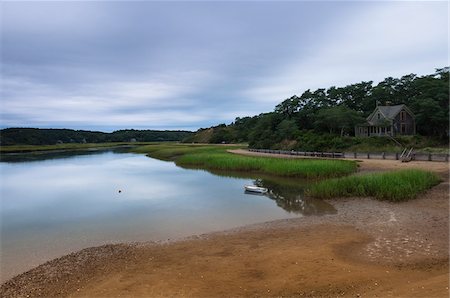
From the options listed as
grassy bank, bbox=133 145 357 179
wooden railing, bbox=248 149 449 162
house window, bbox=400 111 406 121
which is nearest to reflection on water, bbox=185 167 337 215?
grassy bank, bbox=133 145 357 179

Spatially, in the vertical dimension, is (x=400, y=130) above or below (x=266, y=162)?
above

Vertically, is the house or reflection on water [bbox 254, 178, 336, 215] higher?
the house

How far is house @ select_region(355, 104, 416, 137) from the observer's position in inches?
2050

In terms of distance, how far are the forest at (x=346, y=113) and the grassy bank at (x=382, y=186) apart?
26.9 meters

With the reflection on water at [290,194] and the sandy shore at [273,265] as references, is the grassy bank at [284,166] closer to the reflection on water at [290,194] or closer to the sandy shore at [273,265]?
the reflection on water at [290,194]

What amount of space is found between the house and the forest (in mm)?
1557

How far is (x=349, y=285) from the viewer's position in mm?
8047

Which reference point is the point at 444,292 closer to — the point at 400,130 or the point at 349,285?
the point at 349,285

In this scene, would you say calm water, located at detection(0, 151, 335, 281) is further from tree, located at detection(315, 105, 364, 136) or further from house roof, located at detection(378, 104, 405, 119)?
house roof, located at detection(378, 104, 405, 119)

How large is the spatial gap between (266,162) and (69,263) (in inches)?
1157

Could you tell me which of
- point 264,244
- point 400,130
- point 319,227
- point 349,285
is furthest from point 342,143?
point 349,285

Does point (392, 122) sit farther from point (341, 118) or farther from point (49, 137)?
point (49, 137)

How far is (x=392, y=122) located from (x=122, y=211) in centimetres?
4595

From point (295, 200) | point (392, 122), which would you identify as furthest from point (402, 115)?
point (295, 200)
